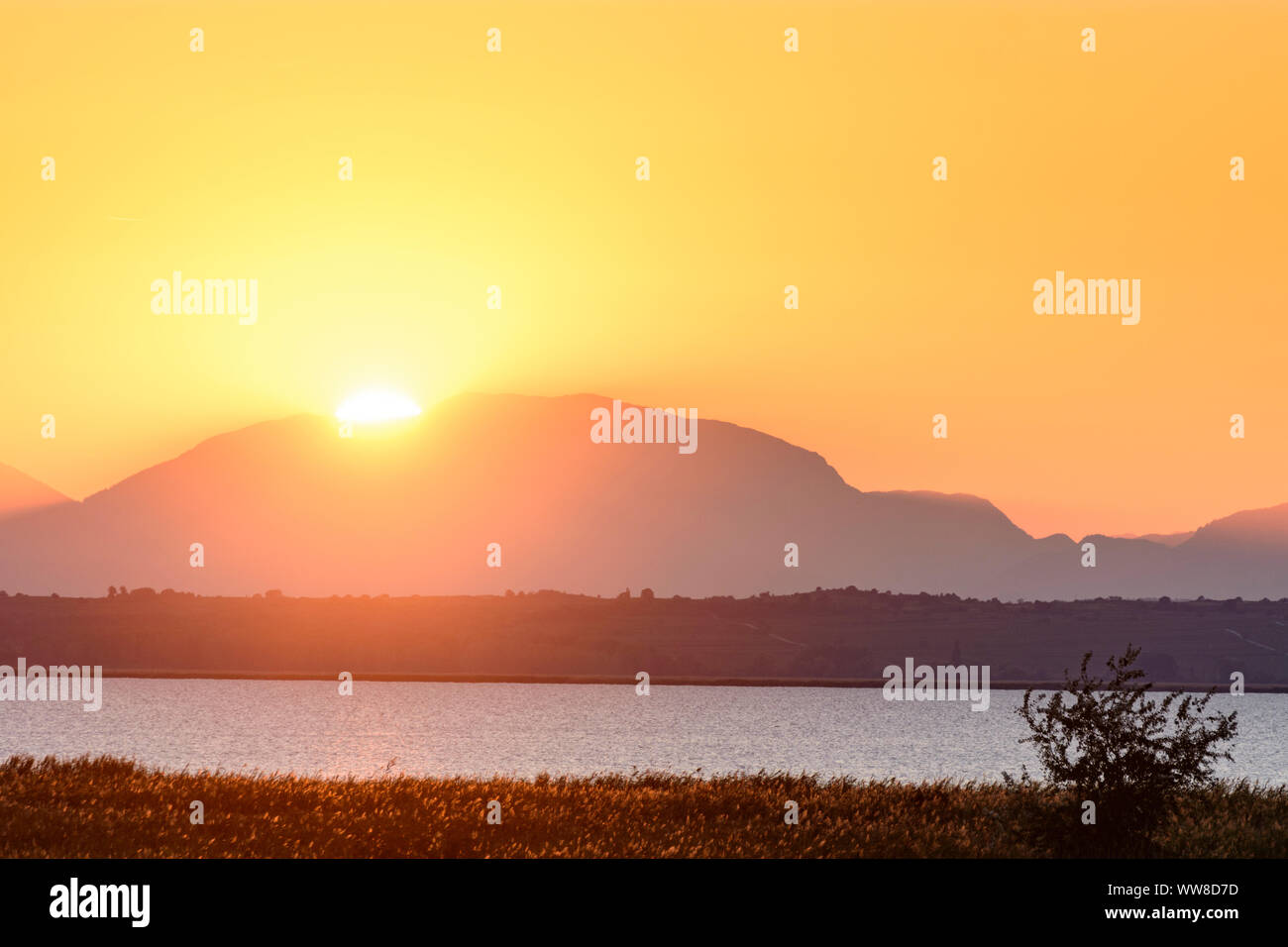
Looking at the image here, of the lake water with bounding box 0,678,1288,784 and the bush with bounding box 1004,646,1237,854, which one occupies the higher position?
the bush with bounding box 1004,646,1237,854

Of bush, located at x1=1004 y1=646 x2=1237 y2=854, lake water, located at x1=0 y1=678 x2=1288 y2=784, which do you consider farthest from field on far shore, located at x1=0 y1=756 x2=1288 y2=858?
lake water, located at x1=0 y1=678 x2=1288 y2=784

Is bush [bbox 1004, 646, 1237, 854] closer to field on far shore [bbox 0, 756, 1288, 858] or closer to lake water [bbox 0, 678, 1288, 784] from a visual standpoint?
field on far shore [bbox 0, 756, 1288, 858]

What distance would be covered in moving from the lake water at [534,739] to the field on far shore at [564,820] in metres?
36.5

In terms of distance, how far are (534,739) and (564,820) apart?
9716cm

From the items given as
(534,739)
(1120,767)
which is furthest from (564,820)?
(534,739)

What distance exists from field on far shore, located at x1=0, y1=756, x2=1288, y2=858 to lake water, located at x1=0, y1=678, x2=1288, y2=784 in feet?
120

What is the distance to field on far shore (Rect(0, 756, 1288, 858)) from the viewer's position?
21203 millimetres

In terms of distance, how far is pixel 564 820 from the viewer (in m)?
24.5

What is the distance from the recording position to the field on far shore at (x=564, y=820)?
21203 mm

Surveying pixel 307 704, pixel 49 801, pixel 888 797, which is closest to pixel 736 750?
pixel 888 797
